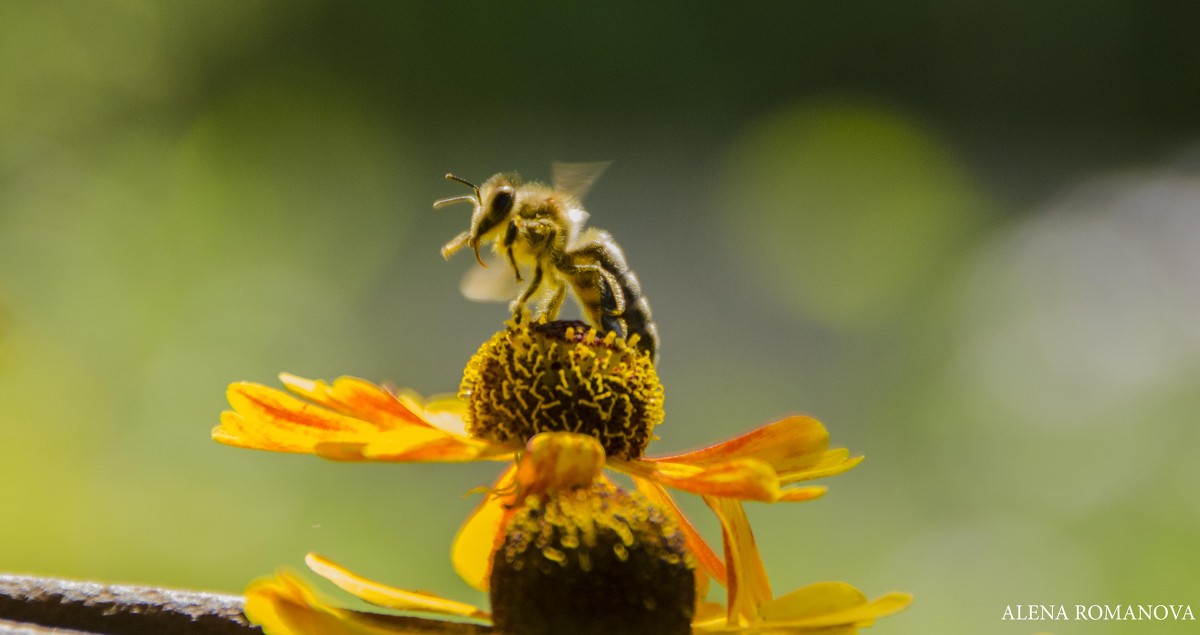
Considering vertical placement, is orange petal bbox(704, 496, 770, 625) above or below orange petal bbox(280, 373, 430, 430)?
below

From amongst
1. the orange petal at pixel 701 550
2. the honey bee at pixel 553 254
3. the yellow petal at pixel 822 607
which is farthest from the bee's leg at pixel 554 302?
the yellow petal at pixel 822 607

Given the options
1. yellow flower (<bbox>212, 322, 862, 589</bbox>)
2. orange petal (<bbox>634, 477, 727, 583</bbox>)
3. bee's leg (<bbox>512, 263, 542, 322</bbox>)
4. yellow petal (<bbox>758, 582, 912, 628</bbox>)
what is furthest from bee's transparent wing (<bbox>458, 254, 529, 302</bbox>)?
yellow petal (<bbox>758, 582, 912, 628</bbox>)

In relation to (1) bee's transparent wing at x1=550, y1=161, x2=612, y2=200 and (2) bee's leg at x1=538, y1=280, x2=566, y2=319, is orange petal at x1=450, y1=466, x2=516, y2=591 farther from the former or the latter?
(1) bee's transparent wing at x1=550, y1=161, x2=612, y2=200

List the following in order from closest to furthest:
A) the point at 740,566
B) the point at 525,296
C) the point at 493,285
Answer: the point at 740,566, the point at 525,296, the point at 493,285

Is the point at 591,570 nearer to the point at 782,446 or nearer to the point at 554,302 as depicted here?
the point at 782,446

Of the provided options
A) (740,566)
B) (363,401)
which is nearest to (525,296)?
(363,401)

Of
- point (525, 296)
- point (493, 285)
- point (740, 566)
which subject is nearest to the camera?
point (740, 566)

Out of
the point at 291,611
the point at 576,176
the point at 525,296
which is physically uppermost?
the point at 576,176
